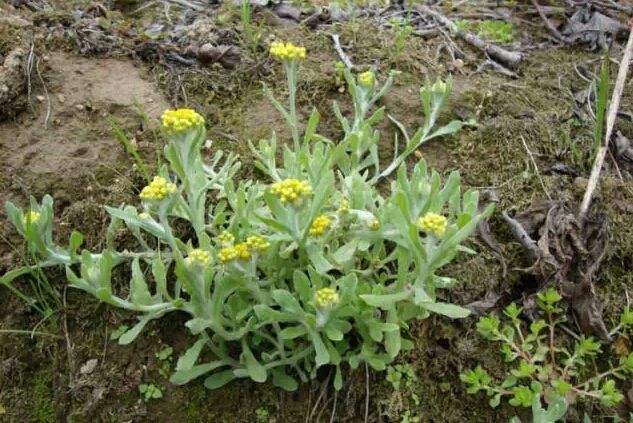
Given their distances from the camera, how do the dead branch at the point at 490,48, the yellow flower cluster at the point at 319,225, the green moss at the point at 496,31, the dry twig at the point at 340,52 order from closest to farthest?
the yellow flower cluster at the point at 319,225 → the dry twig at the point at 340,52 → the dead branch at the point at 490,48 → the green moss at the point at 496,31

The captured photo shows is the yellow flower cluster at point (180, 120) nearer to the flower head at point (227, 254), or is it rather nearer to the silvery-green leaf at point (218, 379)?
the flower head at point (227, 254)

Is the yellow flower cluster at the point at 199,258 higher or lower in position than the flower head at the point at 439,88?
lower

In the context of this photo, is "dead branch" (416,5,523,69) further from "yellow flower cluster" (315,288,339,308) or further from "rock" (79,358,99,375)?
"rock" (79,358,99,375)

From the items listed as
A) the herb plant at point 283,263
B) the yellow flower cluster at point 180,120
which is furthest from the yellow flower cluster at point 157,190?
the yellow flower cluster at point 180,120

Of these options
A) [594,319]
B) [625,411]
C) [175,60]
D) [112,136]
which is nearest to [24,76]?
[112,136]

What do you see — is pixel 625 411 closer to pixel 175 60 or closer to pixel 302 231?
pixel 302 231

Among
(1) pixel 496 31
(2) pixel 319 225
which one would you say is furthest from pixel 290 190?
(1) pixel 496 31

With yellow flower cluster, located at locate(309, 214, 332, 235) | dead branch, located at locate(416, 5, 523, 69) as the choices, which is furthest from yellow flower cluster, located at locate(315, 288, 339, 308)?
dead branch, located at locate(416, 5, 523, 69)

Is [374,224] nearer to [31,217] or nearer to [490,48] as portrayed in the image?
[31,217]
